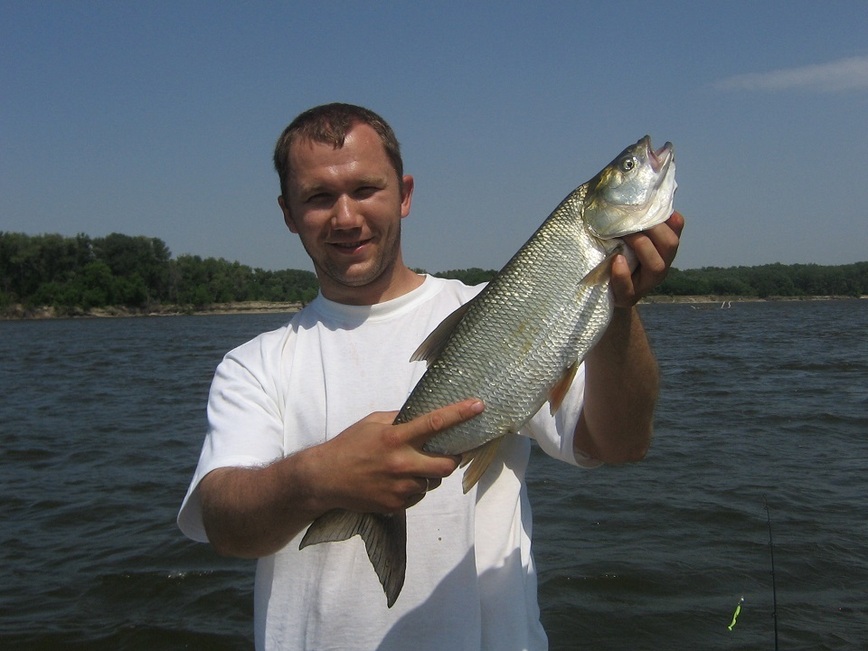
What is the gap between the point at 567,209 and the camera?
2.51m

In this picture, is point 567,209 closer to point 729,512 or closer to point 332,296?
point 332,296

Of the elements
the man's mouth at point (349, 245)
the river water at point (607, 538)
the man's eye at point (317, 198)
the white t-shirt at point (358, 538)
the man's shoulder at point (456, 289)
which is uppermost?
the man's eye at point (317, 198)

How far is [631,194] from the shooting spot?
2.39 m

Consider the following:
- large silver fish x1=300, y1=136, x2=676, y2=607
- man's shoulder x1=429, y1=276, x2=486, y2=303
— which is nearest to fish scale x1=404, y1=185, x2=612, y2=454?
large silver fish x1=300, y1=136, x2=676, y2=607

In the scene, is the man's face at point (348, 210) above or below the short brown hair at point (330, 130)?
below

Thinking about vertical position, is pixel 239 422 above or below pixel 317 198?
below

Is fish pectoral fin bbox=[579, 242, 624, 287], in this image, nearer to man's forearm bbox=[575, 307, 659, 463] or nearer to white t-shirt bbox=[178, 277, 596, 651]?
man's forearm bbox=[575, 307, 659, 463]

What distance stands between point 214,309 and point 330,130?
106m

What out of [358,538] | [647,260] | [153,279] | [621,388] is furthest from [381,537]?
[153,279]

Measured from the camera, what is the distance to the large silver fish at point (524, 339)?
2322 mm

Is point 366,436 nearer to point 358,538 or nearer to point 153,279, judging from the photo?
point 358,538

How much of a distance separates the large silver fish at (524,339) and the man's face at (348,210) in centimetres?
66

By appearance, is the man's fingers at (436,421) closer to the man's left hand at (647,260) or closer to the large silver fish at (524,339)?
the large silver fish at (524,339)

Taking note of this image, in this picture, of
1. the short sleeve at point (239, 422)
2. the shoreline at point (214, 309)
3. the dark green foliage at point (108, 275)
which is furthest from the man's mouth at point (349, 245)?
the dark green foliage at point (108, 275)
